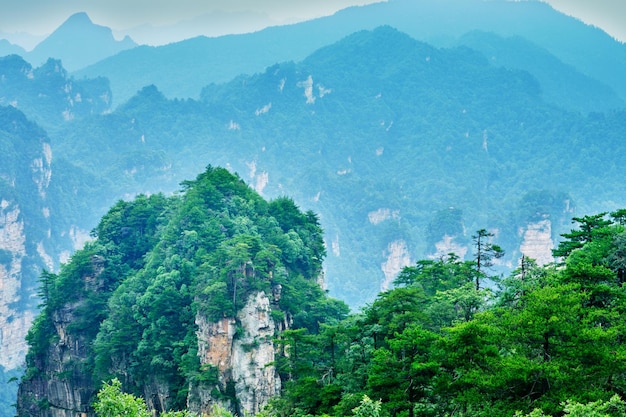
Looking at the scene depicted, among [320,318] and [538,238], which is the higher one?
[538,238]

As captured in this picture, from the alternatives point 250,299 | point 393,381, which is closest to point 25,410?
point 250,299

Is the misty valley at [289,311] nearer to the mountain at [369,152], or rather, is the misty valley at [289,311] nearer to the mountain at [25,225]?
the mountain at [25,225]

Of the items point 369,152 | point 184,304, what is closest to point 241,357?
point 184,304

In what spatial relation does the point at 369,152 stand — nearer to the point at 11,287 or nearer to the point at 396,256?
the point at 396,256

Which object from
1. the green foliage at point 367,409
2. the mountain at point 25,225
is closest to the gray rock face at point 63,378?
the green foliage at point 367,409

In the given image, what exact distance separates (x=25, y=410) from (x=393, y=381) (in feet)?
98.7

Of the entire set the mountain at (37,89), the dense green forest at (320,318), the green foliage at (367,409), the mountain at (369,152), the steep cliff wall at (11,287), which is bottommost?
the green foliage at (367,409)

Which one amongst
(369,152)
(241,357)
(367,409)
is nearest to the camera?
(367,409)

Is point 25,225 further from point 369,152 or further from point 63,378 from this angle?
point 369,152

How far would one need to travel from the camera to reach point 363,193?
481 ft

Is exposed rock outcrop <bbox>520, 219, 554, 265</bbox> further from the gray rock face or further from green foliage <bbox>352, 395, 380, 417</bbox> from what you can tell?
green foliage <bbox>352, 395, 380, 417</bbox>

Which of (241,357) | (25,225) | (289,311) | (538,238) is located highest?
(25,225)

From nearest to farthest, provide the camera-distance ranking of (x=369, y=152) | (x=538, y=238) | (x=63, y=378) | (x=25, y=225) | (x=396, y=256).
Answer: (x=63, y=378)
(x=538, y=238)
(x=25, y=225)
(x=396, y=256)
(x=369, y=152)

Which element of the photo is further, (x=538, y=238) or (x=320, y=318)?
(x=538, y=238)
